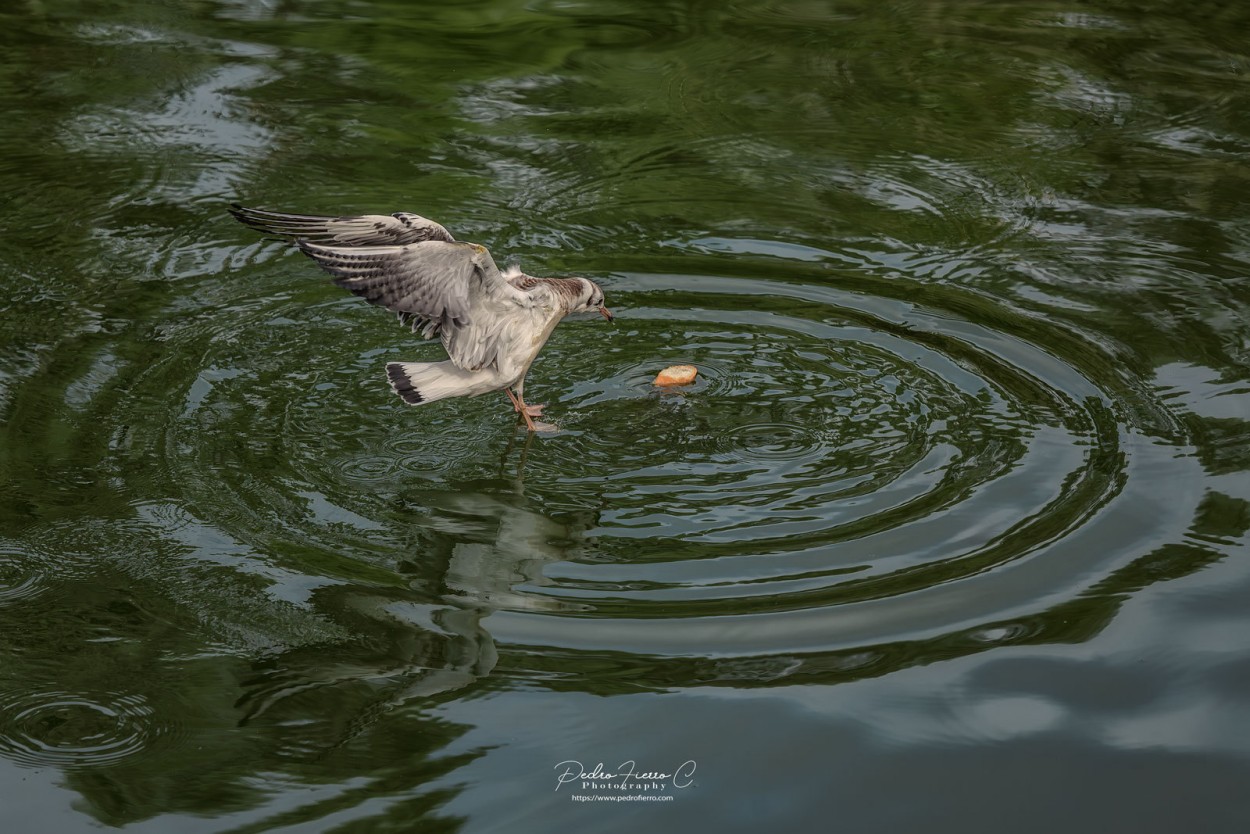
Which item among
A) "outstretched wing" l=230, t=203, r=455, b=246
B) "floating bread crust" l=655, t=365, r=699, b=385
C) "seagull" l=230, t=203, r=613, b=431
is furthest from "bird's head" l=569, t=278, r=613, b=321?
"outstretched wing" l=230, t=203, r=455, b=246

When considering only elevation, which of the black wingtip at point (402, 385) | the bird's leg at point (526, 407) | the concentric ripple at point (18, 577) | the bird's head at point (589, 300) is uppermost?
the bird's head at point (589, 300)

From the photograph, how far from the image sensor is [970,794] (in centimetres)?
439

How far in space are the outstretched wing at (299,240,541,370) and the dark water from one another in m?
0.44

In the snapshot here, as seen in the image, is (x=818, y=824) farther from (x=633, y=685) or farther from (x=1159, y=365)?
(x=1159, y=365)

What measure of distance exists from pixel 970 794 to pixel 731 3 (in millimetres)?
8574

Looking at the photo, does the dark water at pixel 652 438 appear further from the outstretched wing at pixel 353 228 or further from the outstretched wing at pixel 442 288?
the outstretched wing at pixel 353 228

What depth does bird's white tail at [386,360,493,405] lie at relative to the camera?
6.58 m

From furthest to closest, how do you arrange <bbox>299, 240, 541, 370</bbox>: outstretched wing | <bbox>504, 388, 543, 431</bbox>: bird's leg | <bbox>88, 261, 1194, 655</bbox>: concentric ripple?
<bbox>504, 388, 543, 431</bbox>: bird's leg
<bbox>299, 240, 541, 370</bbox>: outstretched wing
<bbox>88, 261, 1194, 655</bbox>: concentric ripple

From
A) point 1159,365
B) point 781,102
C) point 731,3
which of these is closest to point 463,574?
point 1159,365

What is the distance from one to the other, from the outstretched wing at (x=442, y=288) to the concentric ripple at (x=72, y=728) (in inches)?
86.5

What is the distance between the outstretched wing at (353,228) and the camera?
6.42m
